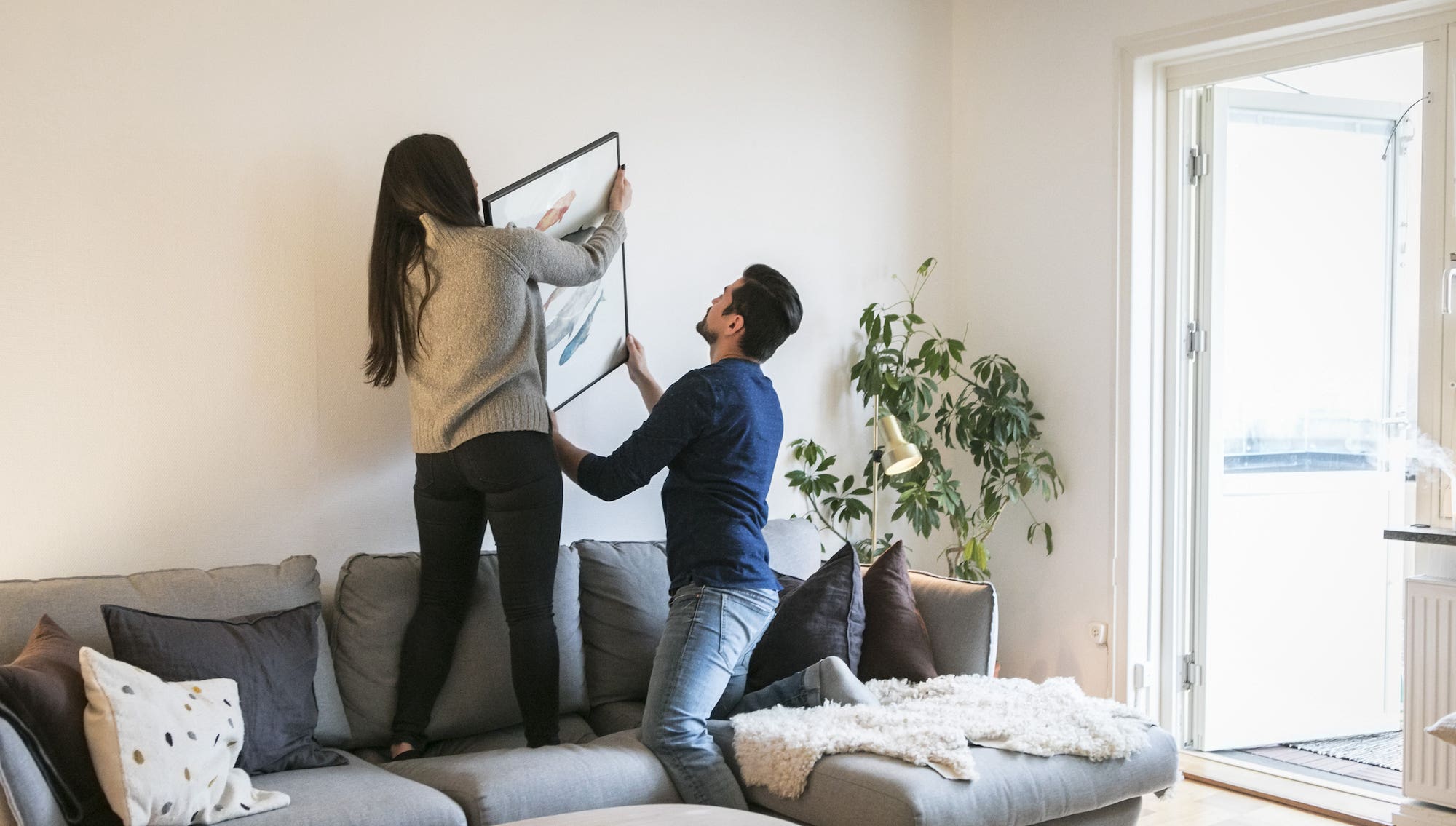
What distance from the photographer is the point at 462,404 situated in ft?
8.36

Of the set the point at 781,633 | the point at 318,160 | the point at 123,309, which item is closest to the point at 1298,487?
the point at 781,633

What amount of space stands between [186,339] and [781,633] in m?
1.57

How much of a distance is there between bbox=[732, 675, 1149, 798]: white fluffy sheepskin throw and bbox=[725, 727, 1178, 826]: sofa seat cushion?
0.02 meters

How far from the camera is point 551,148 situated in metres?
3.31

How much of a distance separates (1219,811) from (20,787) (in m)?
3.05

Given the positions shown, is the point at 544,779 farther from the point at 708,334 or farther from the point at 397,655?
the point at 708,334

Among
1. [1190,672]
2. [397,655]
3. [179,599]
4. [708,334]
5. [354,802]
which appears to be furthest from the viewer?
[1190,672]

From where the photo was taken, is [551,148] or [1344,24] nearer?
[551,148]

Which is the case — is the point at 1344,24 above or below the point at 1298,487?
above

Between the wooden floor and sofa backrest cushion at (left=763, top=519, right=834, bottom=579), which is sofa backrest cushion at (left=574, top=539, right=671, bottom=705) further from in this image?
the wooden floor

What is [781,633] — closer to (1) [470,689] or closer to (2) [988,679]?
(2) [988,679]

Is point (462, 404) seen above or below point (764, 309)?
below

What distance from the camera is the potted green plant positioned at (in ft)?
12.9

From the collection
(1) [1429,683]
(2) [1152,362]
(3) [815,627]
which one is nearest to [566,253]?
(3) [815,627]
